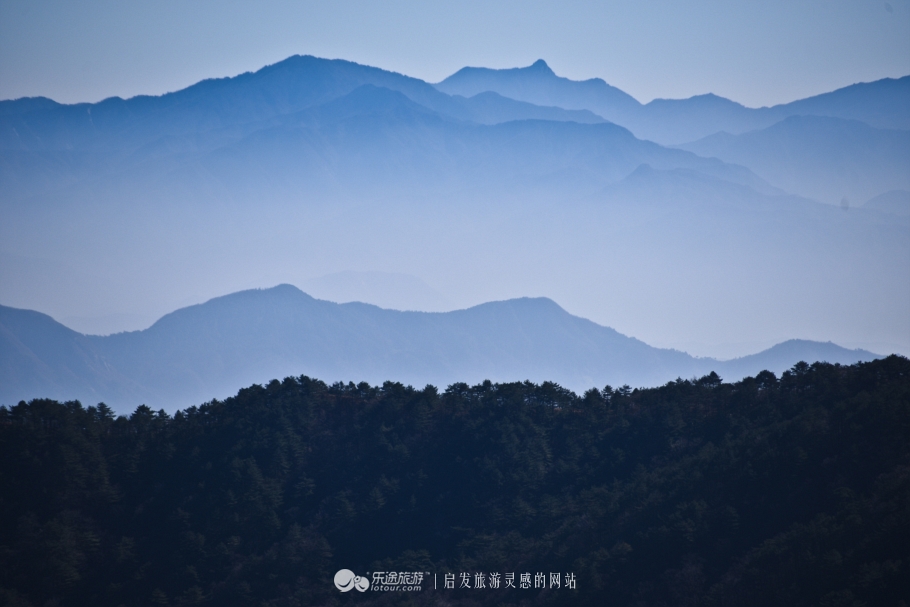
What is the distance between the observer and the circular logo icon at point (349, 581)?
6109cm

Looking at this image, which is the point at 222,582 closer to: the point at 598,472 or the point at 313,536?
the point at 313,536

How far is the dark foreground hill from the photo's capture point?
178 ft

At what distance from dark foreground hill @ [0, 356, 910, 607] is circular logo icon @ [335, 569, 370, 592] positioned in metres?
0.61

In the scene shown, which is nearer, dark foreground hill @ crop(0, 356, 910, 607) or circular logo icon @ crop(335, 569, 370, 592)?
dark foreground hill @ crop(0, 356, 910, 607)

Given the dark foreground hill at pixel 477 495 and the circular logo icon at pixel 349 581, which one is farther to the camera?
the circular logo icon at pixel 349 581

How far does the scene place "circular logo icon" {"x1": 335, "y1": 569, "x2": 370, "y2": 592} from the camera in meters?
61.1

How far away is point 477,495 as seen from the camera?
70375 mm

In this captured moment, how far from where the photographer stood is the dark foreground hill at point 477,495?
178 ft

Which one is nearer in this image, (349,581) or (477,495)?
(349,581)

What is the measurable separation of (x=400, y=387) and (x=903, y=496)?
46963 mm

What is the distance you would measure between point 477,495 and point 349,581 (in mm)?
13828

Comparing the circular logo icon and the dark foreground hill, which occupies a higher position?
the dark foreground hill

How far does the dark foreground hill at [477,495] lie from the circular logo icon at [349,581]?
2.01ft

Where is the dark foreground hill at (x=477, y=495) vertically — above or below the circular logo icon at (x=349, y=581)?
above
